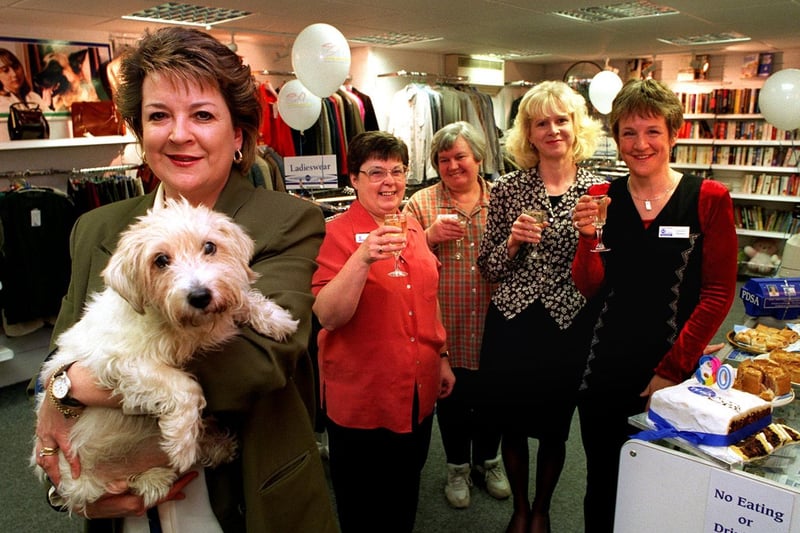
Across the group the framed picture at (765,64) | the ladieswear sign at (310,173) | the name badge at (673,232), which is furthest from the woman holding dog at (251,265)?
the framed picture at (765,64)

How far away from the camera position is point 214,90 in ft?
3.75

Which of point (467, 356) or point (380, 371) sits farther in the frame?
point (467, 356)

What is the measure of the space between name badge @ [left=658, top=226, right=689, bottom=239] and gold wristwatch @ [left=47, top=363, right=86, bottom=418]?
180 centimetres

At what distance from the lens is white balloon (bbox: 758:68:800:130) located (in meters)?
5.47

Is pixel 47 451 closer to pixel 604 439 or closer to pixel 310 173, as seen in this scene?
pixel 604 439

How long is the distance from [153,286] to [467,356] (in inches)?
75.6

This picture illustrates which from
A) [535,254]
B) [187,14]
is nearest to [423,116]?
[187,14]

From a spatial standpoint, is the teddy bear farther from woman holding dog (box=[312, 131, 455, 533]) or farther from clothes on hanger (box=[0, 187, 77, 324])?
clothes on hanger (box=[0, 187, 77, 324])

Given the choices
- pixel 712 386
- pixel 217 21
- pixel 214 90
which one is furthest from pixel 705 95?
pixel 214 90

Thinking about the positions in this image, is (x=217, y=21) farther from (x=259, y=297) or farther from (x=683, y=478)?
(x=683, y=478)

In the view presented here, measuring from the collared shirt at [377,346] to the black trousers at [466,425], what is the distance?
0.71 metres

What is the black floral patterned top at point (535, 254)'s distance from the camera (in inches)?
90.4

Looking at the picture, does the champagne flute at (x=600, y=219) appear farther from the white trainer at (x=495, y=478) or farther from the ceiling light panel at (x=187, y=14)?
the ceiling light panel at (x=187, y=14)

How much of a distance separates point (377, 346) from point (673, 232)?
1093 millimetres
